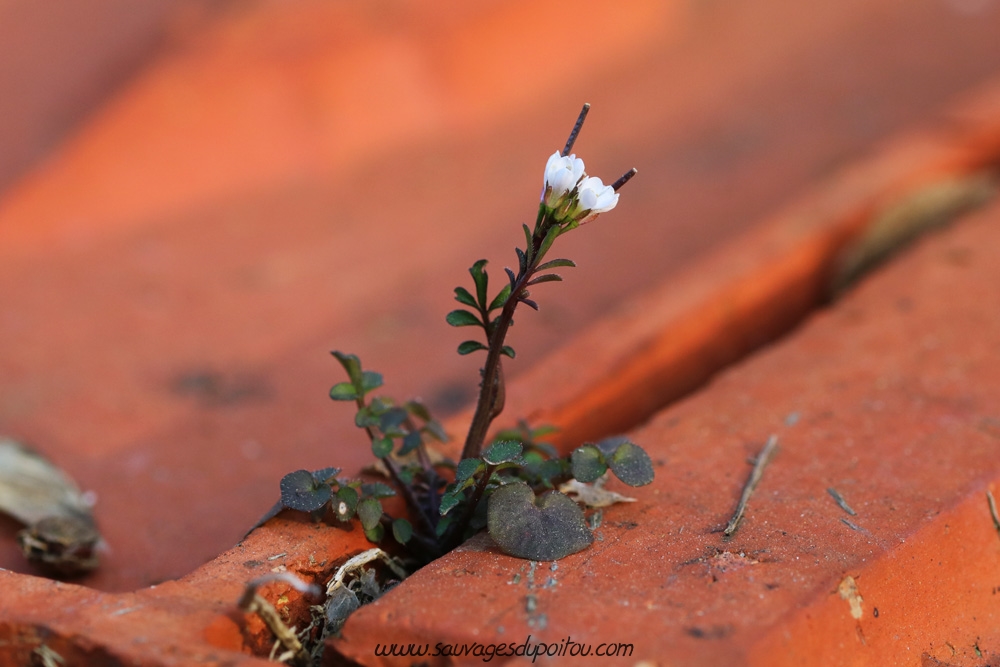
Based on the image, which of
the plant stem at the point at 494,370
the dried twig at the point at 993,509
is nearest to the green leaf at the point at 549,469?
the plant stem at the point at 494,370

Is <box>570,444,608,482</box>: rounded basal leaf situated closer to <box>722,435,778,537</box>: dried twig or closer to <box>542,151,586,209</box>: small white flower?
<box>722,435,778,537</box>: dried twig

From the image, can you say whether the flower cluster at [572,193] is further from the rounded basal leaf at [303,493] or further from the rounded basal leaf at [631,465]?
the rounded basal leaf at [303,493]

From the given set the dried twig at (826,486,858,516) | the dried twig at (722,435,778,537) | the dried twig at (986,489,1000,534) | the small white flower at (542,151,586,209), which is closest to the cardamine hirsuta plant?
the small white flower at (542,151,586,209)

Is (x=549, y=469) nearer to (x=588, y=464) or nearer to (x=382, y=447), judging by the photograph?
(x=588, y=464)

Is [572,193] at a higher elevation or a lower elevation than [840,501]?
higher

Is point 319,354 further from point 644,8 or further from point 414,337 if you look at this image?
point 644,8

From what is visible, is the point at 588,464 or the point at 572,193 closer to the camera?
the point at 572,193

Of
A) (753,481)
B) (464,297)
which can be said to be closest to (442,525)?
(464,297)
